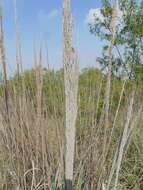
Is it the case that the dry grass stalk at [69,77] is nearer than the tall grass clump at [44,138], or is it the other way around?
the dry grass stalk at [69,77]

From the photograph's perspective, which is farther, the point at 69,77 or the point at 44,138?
the point at 44,138

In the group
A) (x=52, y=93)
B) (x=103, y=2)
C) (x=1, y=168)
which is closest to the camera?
(x=1, y=168)

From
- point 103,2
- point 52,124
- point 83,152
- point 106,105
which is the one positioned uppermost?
point 103,2

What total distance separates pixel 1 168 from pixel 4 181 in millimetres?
78

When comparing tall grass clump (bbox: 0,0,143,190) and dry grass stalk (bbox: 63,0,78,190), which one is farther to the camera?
tall grass clump (bbox: 0,0,143,190)

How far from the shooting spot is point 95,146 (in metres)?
1.25

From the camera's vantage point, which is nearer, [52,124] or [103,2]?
[52,124]

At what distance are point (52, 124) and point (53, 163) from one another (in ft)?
0.72

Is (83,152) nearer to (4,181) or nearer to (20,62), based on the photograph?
(4,181)

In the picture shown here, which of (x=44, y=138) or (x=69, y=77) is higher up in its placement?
(x=69, y=77)

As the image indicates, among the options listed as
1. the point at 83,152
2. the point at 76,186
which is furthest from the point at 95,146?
the point at 76,186

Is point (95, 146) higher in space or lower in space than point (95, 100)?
lower

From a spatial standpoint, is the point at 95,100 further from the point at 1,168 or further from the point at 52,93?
the point at 1,168

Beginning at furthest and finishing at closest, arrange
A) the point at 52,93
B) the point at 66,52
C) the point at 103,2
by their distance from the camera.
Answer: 1. the point at 103,2
2. the point at 52,93
3. the point at 66,52
